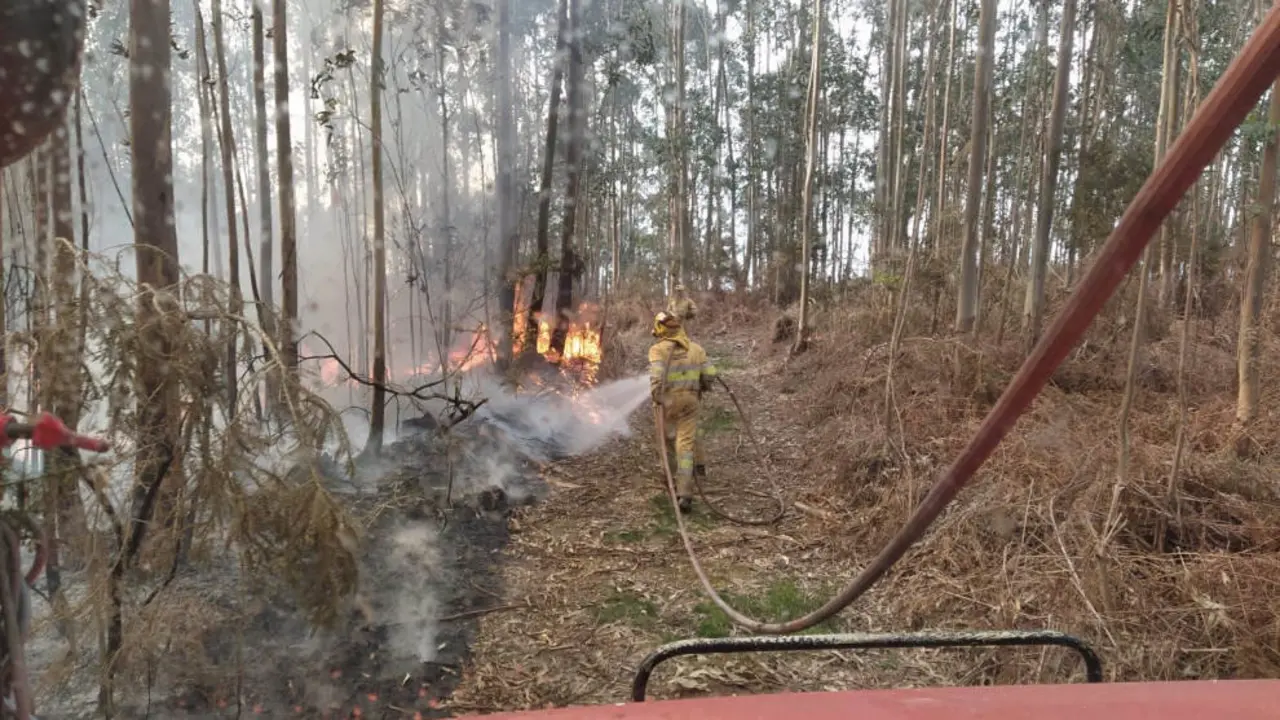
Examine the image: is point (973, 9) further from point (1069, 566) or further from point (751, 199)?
point (1069, 566)

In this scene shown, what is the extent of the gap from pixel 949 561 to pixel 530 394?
194 inches

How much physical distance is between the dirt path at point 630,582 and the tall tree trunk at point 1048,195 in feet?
7.08

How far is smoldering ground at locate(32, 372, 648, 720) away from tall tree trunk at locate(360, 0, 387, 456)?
26 cm

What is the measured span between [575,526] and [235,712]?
2.77m

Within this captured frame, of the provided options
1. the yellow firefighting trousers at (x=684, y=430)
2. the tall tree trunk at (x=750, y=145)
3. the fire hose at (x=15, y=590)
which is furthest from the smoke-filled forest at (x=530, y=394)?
the tall tree trunk at (x=750, y=145)

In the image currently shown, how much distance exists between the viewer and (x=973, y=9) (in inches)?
367

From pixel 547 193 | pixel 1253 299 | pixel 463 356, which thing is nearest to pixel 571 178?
pixel 547 193

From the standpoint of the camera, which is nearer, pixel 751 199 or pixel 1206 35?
pixel 1206 35

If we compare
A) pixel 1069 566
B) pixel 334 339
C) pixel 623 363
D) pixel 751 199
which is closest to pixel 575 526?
pixel 334 339

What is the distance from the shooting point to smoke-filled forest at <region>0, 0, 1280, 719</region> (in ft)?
6.53

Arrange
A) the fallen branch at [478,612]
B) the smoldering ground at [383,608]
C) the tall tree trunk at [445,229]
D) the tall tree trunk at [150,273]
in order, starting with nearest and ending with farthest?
the tall tree trunk at [150,273], the smoldering ground at [383,608], the fallen branch at [478,612], the tall tree trunk at [445,229]

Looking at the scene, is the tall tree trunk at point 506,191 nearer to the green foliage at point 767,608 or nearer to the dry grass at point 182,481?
the green foliage at point 767,608

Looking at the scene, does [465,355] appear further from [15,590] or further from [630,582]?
[15,590]

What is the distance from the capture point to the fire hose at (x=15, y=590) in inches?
32.2
